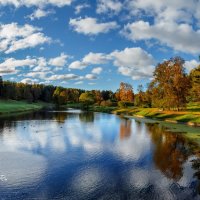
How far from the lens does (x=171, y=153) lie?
35.0m

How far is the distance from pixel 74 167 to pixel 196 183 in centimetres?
1081

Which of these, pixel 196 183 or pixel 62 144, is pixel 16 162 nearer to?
pixel 62 144

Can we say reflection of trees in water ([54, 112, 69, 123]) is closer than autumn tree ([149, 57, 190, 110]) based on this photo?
Yes

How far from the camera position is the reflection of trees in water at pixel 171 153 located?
2673cm

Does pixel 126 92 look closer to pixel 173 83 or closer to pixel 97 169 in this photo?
pixel 173 83

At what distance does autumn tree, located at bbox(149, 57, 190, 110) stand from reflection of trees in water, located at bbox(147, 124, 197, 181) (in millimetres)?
45727

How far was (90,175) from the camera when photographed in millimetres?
24500

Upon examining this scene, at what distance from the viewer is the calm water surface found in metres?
20.2

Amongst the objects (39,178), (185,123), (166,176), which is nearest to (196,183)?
(166,176)

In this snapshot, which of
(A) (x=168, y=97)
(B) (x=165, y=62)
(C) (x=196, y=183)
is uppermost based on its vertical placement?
(B) (x=165, y=62)

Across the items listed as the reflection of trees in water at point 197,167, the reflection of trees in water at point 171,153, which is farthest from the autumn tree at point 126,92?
the reflection of trees in water at point 197,167

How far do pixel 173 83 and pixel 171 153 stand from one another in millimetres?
62404

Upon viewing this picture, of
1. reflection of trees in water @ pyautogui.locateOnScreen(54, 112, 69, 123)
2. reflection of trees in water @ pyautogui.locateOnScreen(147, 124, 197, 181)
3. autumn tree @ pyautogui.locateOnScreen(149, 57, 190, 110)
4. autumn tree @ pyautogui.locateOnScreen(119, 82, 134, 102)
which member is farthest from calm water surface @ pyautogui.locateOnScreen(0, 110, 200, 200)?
autumn tree @ pyautogui.locateOnScreen(119, 82, 134, 102)

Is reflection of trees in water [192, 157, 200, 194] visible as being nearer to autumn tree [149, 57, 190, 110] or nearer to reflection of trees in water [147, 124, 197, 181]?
reflection of trees in water [147, 124, 197, 181]
